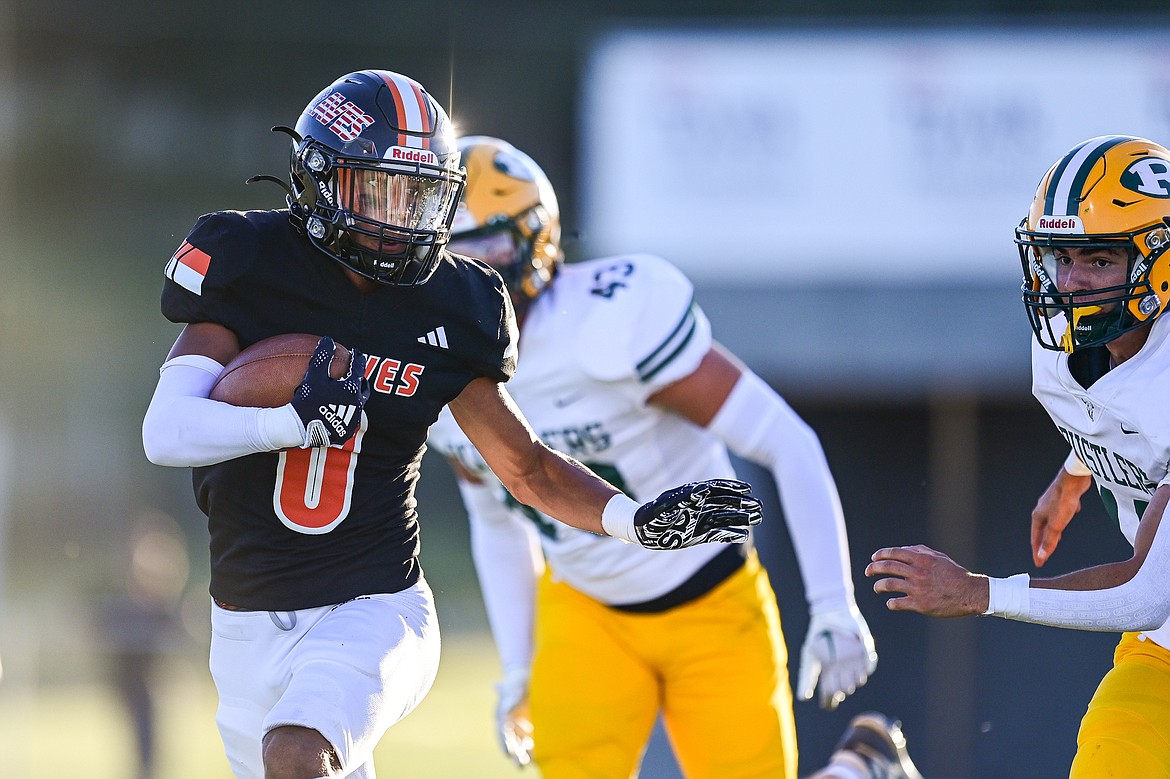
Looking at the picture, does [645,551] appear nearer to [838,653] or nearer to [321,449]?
[838,653]

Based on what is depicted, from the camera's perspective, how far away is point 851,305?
9625 millimetres

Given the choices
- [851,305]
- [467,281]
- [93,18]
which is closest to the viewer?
[467,281]

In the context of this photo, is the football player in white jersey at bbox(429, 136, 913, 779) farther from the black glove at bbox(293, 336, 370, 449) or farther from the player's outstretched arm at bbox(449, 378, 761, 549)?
the black glove at bbox(293, 336, 370, 449)

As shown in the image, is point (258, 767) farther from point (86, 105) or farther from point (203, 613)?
point (86, 105)

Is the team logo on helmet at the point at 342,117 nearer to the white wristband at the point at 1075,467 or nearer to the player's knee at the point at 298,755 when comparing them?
the player's knee at the point at 298,755

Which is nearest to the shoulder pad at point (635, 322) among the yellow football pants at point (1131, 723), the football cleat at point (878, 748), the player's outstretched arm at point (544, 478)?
the player's outstretched arm at point (544, 478)

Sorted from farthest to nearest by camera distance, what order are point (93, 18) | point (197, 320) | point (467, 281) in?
1. point (93, 18)
2. point (467, 281)
3. point (197, 320)

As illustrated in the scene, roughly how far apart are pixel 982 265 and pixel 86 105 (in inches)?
381

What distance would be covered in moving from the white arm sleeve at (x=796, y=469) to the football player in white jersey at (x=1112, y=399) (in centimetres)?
66

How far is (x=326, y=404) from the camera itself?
2.81m

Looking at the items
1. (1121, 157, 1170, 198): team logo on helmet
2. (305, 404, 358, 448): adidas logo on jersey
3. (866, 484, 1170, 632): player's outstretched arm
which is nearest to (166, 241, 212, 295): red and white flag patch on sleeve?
(305, 404, 358, 448): adidas logo on jersey

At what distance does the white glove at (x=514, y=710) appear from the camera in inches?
172

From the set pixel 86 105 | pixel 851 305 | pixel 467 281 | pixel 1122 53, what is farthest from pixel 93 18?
pixel 467 281

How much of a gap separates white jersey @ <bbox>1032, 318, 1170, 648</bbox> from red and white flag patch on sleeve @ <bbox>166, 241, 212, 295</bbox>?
1935 millimetres
